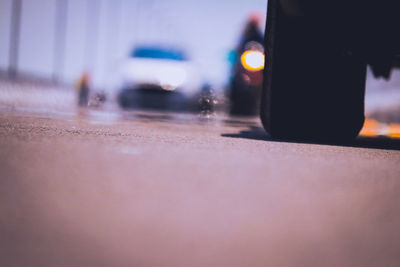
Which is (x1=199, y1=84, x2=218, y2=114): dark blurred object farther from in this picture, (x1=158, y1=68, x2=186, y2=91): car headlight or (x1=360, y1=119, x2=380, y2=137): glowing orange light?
(x1=360, y1=119, x2=380, y2=137): glowing orange light

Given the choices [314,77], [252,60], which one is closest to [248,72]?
[252,60]

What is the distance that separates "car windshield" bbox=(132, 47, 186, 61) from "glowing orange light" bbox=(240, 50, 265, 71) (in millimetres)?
2361

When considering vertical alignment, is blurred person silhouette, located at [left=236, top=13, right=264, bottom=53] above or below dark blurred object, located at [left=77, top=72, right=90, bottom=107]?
above

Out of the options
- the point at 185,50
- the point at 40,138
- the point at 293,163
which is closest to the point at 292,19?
the point at 293,163

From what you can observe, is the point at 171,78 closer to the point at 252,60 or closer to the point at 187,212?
the point at 252,60

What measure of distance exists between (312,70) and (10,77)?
48.8 ft

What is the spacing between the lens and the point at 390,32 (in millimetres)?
2859

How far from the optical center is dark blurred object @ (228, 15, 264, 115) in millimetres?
9547

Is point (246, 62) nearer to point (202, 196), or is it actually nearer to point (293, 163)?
point (293, 163)

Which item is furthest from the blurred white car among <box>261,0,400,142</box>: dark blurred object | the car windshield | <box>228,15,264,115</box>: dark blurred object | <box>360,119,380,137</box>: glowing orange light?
<box>261,0,400,142</box>: dark blurred object

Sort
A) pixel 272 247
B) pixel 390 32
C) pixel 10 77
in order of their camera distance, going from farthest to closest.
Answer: pixel 10 77, pixel 390 32, pixel 272 247

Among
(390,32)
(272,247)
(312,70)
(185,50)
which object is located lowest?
(272,247)

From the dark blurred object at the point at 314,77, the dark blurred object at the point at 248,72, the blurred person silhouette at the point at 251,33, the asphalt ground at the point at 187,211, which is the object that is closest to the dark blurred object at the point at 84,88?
the dark blurred object at the point at 248,72

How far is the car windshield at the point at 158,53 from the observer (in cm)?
1123
